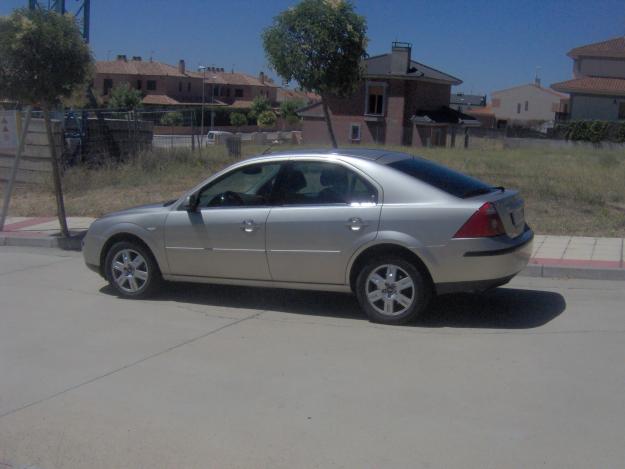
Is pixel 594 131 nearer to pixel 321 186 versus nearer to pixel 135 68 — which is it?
pixel 135 68

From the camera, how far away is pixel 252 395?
565cm

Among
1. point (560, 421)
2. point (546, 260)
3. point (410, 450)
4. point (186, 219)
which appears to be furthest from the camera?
point (546, 260)

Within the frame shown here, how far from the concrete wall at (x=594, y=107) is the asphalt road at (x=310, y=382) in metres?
53.9

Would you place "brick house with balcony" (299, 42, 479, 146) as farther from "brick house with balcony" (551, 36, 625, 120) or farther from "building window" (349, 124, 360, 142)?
"brick house with balcony" (551, 36, 625, 120)

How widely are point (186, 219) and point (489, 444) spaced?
4.46 m

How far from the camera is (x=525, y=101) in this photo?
9619 centimetres

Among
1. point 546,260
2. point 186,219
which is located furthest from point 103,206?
point 546,260

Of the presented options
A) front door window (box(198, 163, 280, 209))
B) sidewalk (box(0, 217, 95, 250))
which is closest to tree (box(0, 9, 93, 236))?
sidewalk (box(0, 217, 95, 250))

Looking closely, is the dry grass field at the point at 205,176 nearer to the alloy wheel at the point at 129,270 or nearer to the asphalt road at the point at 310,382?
the asphalt road at the point at 310,382

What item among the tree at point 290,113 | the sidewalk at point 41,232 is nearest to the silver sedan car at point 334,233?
the sidewalk at point 41,232

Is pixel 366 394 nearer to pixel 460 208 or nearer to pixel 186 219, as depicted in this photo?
pixel 460 208

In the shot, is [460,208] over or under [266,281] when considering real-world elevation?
over

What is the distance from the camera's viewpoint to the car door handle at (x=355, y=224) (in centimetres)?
727

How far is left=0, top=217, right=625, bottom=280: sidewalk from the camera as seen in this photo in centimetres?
910
